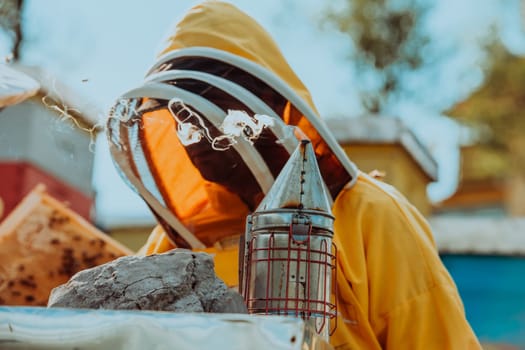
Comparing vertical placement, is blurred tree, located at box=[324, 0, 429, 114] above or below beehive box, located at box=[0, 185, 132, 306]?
above

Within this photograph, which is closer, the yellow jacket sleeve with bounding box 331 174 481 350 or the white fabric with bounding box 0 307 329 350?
the white fabric with bounding box 0 307 329 350

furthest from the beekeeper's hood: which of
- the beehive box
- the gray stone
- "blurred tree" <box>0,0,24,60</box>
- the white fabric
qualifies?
"blurred tree" <box>0,0,24,60</box>

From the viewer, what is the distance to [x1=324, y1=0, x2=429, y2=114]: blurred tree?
16.1m

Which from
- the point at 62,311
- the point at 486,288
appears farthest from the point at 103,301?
the point at 486,288

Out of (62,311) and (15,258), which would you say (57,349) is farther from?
(15,258)

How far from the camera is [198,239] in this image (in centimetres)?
325

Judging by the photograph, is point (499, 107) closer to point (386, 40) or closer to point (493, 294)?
point (386, 40)

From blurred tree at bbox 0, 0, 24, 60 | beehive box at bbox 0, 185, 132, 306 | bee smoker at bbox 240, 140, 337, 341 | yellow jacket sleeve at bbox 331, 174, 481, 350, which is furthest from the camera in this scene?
blurred tree at bbox 0, 0, 24, 60

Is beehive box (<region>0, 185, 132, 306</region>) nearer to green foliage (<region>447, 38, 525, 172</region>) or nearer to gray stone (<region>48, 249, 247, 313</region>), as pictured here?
gray stone (<region>48, 249, 247, 313</region>)

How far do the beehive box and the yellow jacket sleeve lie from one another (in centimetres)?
156

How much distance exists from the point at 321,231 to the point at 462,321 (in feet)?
2.26

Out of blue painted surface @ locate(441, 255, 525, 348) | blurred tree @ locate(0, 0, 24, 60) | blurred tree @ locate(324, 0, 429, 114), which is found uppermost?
blurred tree @ locate(324, 0, 429, 114)

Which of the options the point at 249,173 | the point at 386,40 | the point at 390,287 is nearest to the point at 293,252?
the point at 390,287

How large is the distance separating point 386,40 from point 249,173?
1365cm
